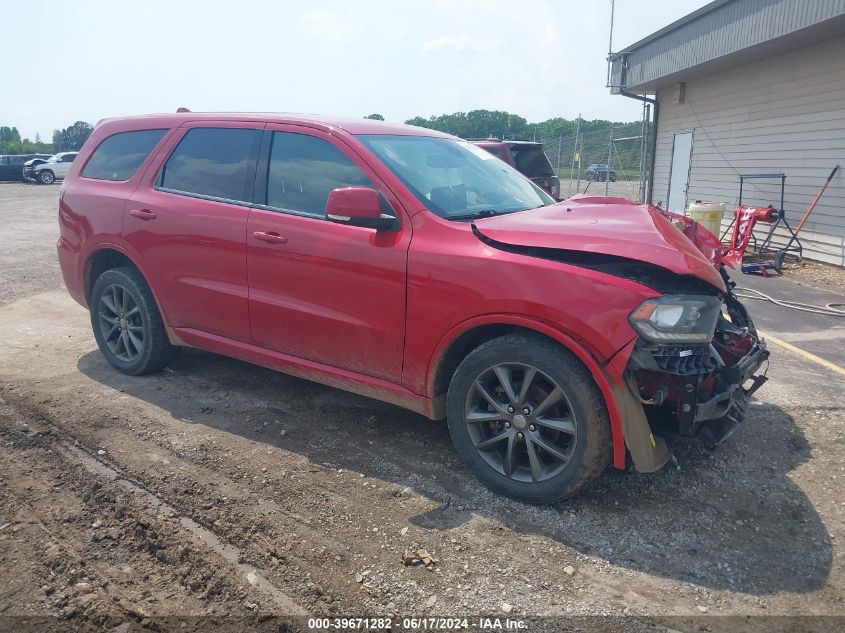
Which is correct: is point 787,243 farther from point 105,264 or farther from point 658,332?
point 105,264

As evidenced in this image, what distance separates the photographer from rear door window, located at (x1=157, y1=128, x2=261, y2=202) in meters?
4.30

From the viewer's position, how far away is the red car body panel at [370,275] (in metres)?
3.04

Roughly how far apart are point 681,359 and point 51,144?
256ft

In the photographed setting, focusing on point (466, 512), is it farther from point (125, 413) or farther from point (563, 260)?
point (125, 413)

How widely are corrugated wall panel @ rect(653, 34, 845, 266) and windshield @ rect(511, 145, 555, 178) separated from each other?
425 cm

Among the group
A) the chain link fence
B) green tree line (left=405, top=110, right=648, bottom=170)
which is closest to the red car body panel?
green tree line (left=405, top=110, right=648, bottom=170)

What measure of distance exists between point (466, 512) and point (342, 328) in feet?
4.12

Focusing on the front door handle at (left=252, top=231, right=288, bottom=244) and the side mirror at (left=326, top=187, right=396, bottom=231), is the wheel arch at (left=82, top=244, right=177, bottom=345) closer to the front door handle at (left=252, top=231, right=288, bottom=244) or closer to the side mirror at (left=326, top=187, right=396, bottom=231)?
the front door handle at (left=252, top=231, right=288, bottom=244)

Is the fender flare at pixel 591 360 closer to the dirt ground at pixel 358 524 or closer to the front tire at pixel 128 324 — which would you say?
the dirt ground at pixel 358 524

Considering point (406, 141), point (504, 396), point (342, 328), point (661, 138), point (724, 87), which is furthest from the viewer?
point (661, 138)

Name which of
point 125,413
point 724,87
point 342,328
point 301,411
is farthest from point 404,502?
point 724,87

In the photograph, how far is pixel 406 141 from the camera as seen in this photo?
4223 mm

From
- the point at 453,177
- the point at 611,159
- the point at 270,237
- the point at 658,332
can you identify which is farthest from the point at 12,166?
the point at 658,332

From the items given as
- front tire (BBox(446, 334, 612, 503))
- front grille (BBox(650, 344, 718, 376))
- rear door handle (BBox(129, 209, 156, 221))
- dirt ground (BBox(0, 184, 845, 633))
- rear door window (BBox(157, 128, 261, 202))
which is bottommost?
dirt ground (BBox(0, 184, 845, 633))
